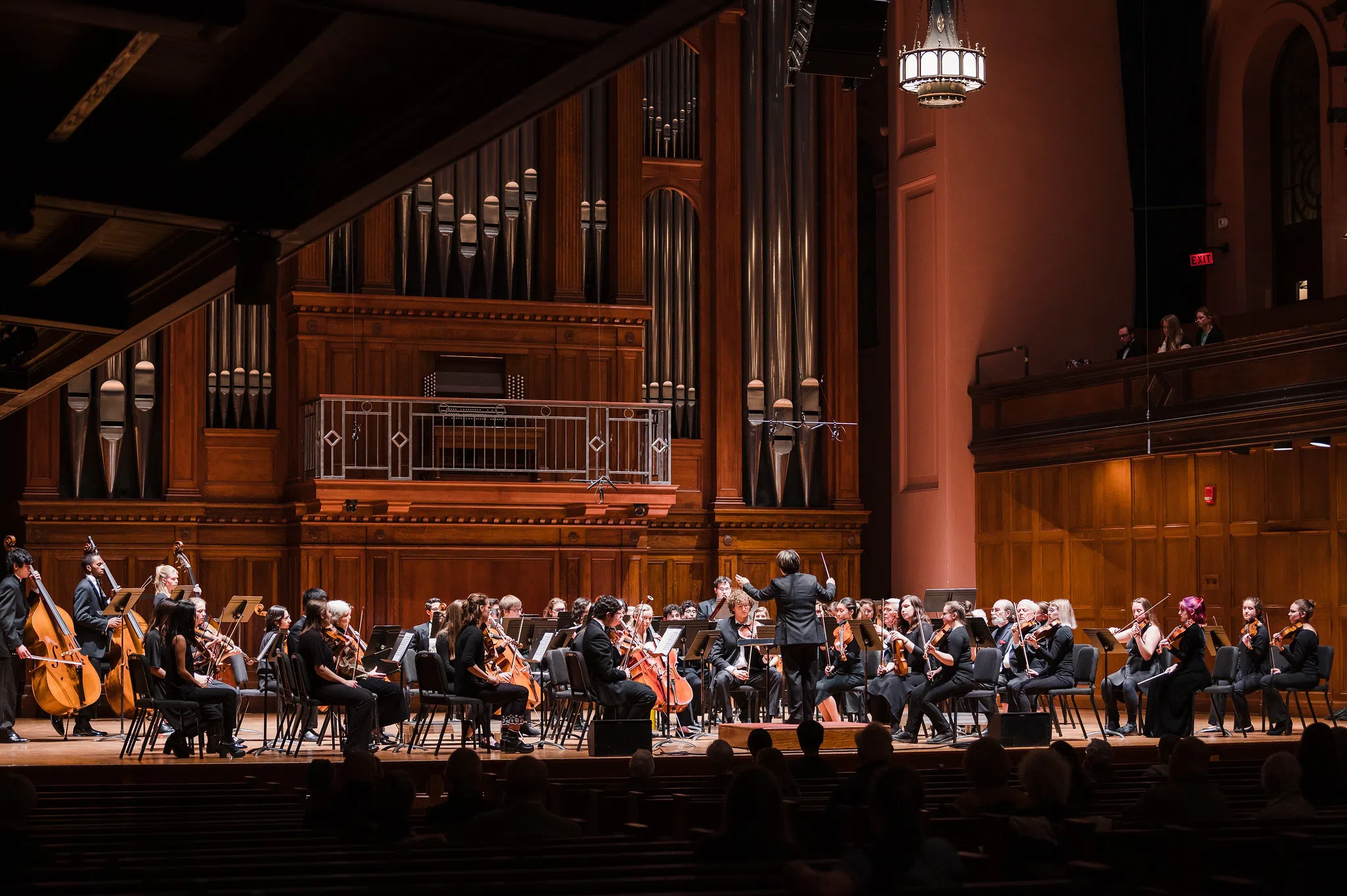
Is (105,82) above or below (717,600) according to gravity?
above

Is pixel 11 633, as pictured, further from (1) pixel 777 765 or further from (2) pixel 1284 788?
(2) pixel 1284 788

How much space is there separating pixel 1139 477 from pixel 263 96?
41.1 feet

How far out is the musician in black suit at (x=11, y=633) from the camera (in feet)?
36.2

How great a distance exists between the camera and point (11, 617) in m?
11.1

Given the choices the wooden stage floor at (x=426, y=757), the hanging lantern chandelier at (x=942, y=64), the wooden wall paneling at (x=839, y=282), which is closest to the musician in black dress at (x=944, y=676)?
the wooden stage floor at (x=426, y=757)

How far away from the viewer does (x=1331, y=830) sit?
4.24m

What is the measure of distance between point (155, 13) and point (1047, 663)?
9.53m

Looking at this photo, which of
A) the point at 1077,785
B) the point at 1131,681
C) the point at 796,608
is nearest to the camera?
the point at 1077,785

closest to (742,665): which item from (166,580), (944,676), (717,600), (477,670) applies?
(717,600)

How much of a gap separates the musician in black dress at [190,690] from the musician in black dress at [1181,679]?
626 cm

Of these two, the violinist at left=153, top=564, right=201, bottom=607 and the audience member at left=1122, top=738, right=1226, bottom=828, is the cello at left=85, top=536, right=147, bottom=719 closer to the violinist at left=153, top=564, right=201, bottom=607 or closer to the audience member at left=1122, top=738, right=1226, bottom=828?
the violinist at left=153, top=564, right=201, bottom=607

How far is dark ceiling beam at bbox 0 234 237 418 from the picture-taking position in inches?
202

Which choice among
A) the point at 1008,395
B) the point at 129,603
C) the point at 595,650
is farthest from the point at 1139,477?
the point at 129,603

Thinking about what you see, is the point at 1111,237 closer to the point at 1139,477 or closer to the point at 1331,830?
the point at 1139,477
